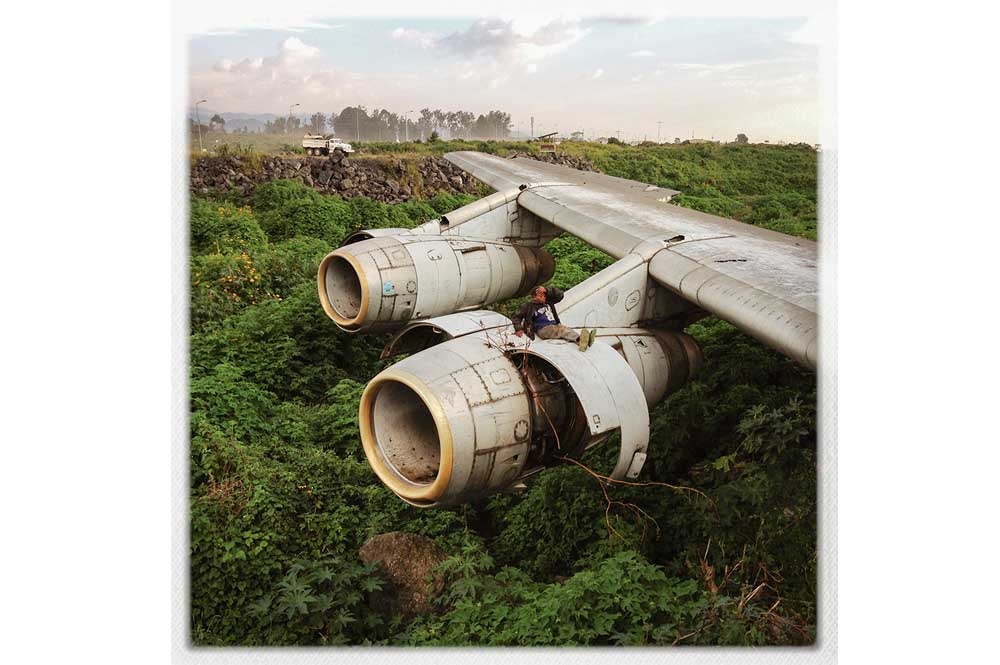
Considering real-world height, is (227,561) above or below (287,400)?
below

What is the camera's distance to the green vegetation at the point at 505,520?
16.6ft

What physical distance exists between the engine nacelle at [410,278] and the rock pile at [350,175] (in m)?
6.57

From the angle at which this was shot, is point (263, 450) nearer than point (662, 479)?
No

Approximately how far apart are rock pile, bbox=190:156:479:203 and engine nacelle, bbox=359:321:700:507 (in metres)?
10.8

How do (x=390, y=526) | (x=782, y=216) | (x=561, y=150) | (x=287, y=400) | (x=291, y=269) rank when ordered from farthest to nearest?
1. (x=561, y=150)
2. (x=782, y=216)
3. (x=291, y=269)
4. (x=287, y=400)
5. (x=390, y=526)

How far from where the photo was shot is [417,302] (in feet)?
26.8

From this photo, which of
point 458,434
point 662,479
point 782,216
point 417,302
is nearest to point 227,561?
point 458,434

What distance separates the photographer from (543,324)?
16.6 feet

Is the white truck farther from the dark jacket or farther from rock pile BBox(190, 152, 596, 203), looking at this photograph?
the dark jacket

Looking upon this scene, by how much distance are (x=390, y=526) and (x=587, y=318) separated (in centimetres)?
294

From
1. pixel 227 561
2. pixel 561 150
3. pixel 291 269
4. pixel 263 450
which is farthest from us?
pixel 561 150

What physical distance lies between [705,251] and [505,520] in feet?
11.6

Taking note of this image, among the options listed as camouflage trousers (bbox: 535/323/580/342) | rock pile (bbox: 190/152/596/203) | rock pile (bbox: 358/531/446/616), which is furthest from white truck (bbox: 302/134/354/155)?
camouflage trousers (bbox: 535/323/580/342)

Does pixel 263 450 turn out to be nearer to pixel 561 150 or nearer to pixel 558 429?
pixel 558 429
